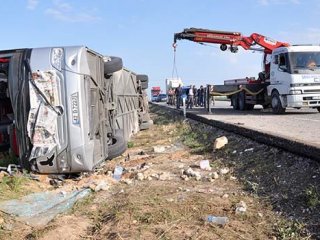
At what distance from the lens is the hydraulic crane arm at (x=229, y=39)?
21062mm

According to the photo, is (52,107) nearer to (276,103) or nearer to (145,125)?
(145,125)

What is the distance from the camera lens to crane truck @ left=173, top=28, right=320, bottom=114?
17.3 m

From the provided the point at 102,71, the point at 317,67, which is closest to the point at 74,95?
the point at 102,71

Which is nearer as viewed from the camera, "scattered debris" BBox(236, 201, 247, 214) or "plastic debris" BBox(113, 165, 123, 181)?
"scattered debris" BBox(236, 201, 247, 214)

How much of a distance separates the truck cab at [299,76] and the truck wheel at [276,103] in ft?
0.34

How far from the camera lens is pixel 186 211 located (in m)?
5.53

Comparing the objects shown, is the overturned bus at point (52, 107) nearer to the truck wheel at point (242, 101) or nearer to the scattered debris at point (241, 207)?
the scattered debris at point (241, 207)

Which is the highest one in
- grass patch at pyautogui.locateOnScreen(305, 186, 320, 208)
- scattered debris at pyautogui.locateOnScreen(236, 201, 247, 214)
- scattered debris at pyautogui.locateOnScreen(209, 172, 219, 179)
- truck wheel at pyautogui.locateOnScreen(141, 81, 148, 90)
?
truck wheel at pyautogui.locateOnScreen(141, 81, 148, 90)

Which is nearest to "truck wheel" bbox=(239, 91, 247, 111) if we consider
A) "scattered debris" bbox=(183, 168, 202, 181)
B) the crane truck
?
the crane truck

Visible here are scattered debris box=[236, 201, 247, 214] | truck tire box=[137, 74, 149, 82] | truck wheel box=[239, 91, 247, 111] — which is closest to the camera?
scattered debris box=[236, 201, 247, 214]

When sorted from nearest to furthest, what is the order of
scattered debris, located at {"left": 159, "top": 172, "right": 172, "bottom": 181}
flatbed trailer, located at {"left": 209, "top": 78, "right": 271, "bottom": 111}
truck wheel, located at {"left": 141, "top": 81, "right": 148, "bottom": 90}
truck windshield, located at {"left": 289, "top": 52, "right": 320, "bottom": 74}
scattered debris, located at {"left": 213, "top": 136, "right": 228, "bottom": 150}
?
scattered debris, located at {"left": 159, "top": 172, "right": 172, "bottom": 181} < scattered debris, located at {"left": 213, "top": 136, "right": 228, "bottom": 150} < truck windshield, located at {"left": 289, "top": 52, "right": 320, "bottom": 74} < truck wheel, located at {"left": 141, "top": 81, "right": 148, "bottom": 90} < flatbed trailer, located at {"left": 209, "top": 78, "right": 271, "bottom": 111}

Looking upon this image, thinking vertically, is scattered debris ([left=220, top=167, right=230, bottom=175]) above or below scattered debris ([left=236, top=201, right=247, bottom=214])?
below

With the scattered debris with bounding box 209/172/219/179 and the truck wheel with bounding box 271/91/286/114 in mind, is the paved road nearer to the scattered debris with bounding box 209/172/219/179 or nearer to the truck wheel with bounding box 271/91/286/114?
the truck wheel with bounding box 271/91/286/114

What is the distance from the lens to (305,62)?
17.5m
